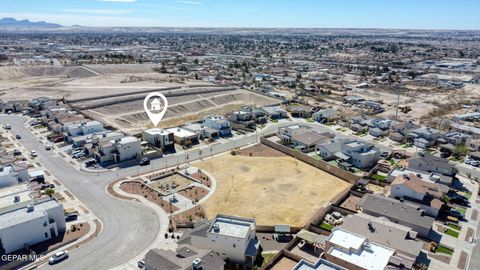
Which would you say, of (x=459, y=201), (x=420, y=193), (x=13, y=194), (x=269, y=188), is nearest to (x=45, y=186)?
(x=13, y=194)

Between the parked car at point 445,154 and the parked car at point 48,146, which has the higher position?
the parked car at point 48,146

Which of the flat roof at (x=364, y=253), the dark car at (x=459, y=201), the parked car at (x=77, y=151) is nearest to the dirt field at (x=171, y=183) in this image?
the parked car at (x=77, y=151)

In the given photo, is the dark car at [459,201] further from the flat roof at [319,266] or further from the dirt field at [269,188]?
the flat roof at [319,266]

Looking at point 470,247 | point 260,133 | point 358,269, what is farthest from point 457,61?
point 358,269

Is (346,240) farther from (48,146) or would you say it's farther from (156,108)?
(156,108)

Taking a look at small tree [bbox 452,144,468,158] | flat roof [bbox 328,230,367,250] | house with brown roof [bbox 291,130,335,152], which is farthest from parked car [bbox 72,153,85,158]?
small tree [bbox 452,144,468,158]

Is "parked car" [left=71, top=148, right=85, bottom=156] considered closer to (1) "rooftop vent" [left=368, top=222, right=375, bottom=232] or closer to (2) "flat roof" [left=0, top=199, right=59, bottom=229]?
(2) "flat roof" [left=0, top=199, right=59, bottom=229]

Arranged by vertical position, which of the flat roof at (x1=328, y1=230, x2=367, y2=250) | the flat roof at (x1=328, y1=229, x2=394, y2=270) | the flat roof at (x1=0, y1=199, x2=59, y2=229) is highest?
the flat roof at (x1=0, y1=199, x2=59, y2=229)
